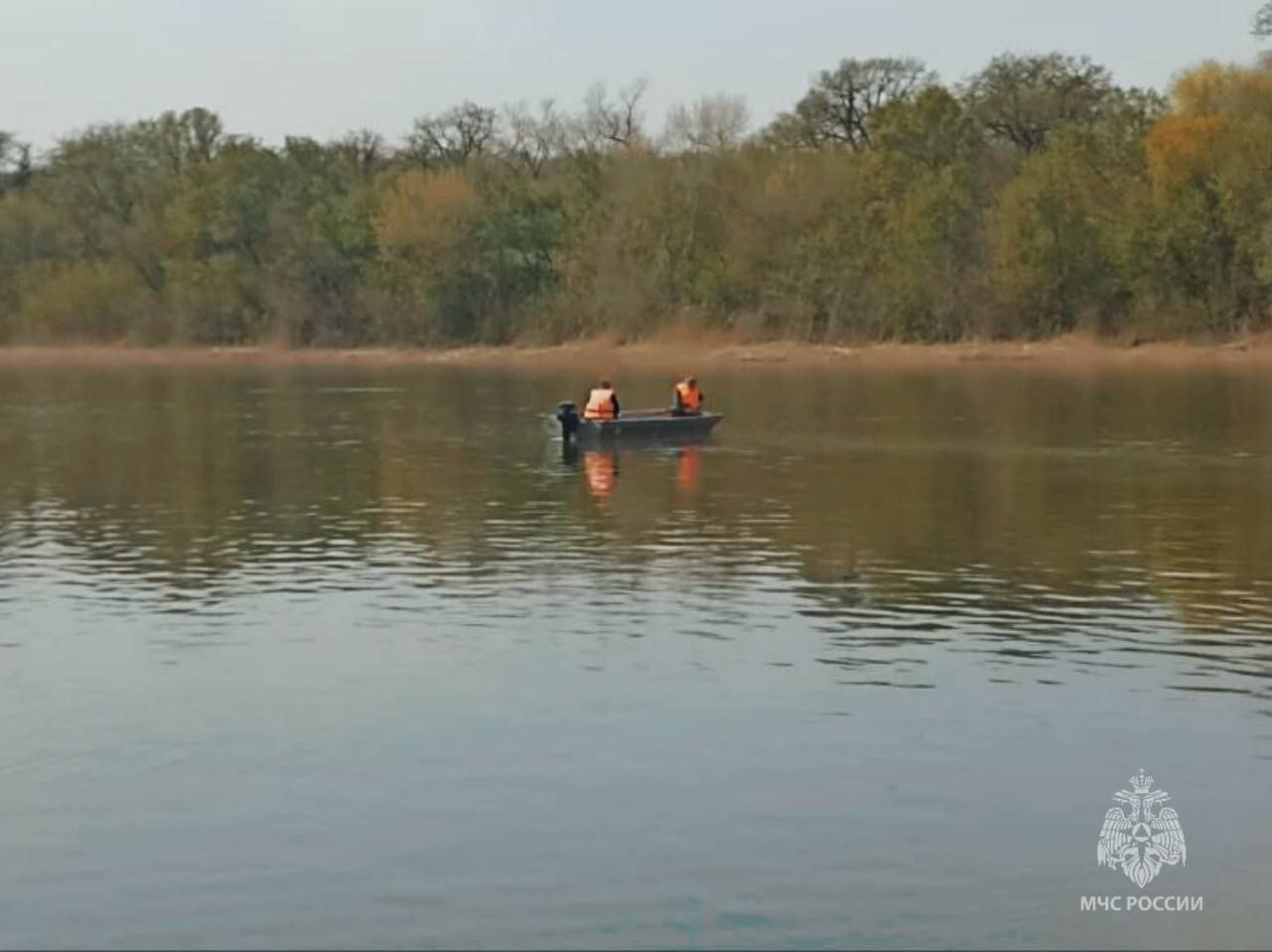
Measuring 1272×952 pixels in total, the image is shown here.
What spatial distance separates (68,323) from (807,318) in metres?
54.7

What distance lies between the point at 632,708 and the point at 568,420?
28.2m

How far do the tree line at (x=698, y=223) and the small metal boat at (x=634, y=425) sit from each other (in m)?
35.9

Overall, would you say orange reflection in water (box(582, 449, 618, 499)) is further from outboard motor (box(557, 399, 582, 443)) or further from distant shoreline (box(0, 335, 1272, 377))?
distant shoreline (box(0, 335, 1272, 377))

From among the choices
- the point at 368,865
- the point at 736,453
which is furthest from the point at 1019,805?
the point at 736,453

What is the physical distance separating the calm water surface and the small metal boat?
27.3 ft

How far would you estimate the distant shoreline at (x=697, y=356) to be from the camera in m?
82.9

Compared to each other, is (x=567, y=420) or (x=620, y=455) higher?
(x=567, y=420)

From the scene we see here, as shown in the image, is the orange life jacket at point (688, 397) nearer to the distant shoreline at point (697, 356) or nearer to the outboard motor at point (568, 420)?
the outboard motor at point (568, 420)

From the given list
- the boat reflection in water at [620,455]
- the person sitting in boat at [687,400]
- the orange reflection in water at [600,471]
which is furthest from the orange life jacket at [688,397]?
the orange reflection in water at [600,471]

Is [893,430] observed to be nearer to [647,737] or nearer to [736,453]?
[736,453]

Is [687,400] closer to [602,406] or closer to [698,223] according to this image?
[602,406]

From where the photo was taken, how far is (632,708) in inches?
695

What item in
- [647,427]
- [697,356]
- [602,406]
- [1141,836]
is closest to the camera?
[1141,836]

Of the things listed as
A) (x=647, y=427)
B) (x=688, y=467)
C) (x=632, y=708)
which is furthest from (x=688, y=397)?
(x=632, y=708)
